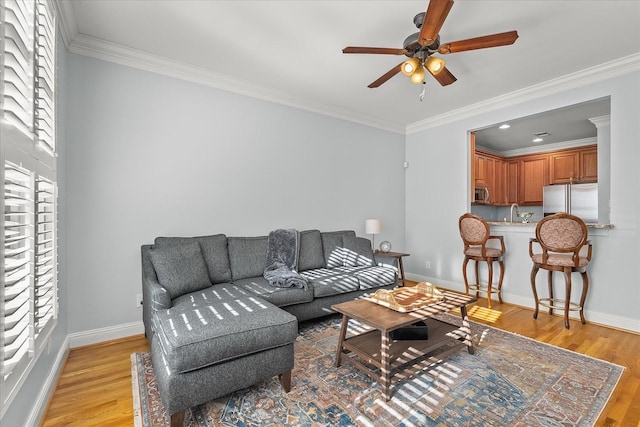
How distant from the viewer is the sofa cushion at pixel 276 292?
2.66 meters

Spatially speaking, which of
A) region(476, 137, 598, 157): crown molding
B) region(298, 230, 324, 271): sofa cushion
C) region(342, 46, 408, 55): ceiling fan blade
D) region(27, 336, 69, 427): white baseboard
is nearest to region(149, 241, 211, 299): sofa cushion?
region(27, 336, 69, 427): white baseboard

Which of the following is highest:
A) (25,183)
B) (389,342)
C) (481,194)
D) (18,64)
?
(18,64)

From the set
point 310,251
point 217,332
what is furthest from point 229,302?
point 310,251

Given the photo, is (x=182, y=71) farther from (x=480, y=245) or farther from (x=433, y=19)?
(x=480, y=245)

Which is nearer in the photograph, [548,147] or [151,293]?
[151,293]

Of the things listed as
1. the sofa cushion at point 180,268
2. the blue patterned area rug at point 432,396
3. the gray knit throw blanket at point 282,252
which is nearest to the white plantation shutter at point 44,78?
the sofa cushion at point 180,268

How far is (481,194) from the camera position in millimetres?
5992

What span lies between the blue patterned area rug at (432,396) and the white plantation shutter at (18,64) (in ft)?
5.45

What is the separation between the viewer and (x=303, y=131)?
161 inches

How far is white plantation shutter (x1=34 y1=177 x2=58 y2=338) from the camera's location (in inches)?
58.1

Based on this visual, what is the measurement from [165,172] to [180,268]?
1.11 meters

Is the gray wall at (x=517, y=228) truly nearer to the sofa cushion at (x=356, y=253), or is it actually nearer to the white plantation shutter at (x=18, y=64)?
the sofa cushion at (x=356, y=253)

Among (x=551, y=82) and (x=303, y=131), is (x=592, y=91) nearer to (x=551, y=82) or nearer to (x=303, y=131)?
(x=551, y=82)

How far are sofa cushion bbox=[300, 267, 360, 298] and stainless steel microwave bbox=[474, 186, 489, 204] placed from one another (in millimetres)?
3802
